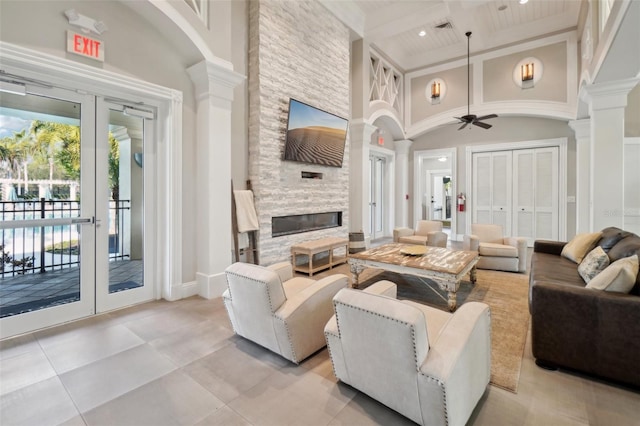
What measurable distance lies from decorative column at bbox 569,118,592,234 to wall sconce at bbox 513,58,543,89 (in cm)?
128

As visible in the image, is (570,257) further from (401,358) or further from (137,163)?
(137,163)

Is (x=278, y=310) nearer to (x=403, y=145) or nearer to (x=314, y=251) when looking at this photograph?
(x=314, y=251)

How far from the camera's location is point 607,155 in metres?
4.48

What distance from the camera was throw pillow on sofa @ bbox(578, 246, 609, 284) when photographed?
2.59 m

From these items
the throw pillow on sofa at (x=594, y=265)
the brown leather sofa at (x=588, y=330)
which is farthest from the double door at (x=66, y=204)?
the throw pillow on sofa at (x=594, y=265)

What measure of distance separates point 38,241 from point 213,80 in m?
2.45

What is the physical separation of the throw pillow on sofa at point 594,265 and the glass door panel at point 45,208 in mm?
4747

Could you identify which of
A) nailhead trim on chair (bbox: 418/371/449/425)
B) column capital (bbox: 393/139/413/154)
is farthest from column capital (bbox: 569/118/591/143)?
nailhead trim on chair (bbox: 418/371/449/425)

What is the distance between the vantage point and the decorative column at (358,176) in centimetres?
661

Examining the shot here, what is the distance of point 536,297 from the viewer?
2.12 meters

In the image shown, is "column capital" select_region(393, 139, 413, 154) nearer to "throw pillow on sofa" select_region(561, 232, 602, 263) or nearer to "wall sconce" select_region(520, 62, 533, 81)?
"wall sconce" select_region(520, 62, 533, 81)

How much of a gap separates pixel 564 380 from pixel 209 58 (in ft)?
14.5

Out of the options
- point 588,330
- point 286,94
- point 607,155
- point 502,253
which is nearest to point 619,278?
point 588,330

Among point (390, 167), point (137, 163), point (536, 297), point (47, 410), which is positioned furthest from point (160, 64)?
point (390, 167)
